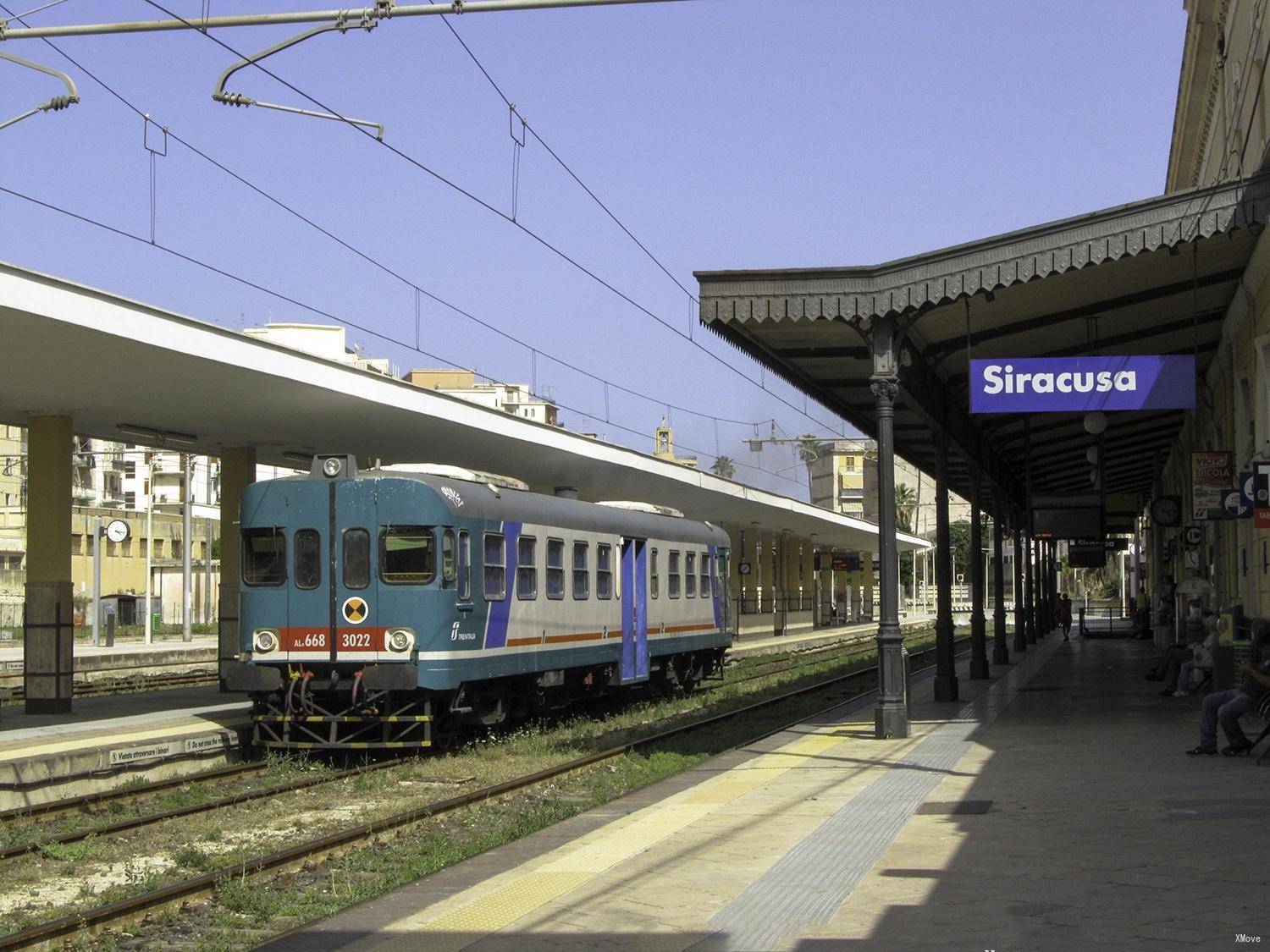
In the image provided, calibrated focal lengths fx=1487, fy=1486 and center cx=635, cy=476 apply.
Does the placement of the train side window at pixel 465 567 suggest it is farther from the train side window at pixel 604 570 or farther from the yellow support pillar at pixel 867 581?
the yellow support pillar at pixel 867 581

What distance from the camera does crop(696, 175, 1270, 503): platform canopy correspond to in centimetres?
1307

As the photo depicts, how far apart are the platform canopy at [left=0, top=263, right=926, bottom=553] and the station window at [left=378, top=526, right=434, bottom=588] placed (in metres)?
2.47

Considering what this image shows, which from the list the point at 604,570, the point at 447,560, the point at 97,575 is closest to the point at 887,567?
the point at 447,560

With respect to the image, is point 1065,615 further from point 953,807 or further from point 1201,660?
point 953,807

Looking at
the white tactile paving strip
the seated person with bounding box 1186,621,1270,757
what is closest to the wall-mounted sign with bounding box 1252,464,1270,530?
the seated person with bounding box 1186,621,1270,757

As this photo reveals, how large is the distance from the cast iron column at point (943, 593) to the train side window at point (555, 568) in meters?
5.03

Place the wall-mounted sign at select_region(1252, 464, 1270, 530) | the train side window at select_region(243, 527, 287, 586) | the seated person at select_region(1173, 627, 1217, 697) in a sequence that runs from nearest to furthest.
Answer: the wall-mounted sign at select_region(1252, 464, 1270, 530)
the train side window at select_region(243, 527, 287, 586)
the seated person at select_region(1173, 627, 1217, 697)

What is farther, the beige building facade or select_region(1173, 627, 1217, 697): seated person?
select_region(1173, 627, 1217, 697): seated person

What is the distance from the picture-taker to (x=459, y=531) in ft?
49.1

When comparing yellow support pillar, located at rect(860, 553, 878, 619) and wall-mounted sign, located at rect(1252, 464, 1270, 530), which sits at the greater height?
wall-mounted sign, located at rect(1252, 464, 1270, 530)

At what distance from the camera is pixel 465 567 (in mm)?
15000

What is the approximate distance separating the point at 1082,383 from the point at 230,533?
524 inches

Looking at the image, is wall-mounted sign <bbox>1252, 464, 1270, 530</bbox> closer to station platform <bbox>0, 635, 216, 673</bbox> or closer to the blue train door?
the blue train door

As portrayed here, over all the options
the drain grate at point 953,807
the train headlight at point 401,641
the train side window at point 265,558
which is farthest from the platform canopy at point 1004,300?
the drain grate at point 953,807
